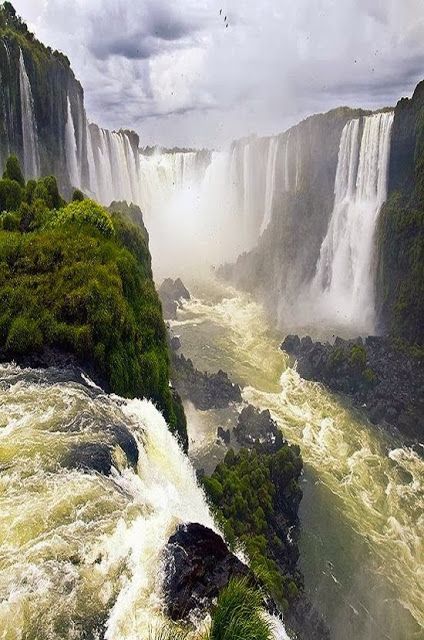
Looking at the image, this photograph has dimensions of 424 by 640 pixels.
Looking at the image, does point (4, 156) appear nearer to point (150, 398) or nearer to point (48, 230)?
point (48, 230)

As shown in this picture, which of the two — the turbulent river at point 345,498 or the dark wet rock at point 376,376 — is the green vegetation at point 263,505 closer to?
the turbulent river at point 345,498

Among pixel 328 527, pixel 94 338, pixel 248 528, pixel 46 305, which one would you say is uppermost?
pixel 46 305

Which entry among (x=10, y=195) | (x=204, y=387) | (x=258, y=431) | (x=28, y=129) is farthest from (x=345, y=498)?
(x=28, y=129)

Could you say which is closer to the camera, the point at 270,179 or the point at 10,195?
the point at 10,195

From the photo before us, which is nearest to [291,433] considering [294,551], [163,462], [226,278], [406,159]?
[294,551]

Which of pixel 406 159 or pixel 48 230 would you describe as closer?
pixel 48 230

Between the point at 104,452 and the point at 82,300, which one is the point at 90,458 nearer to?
the point at 104,452
